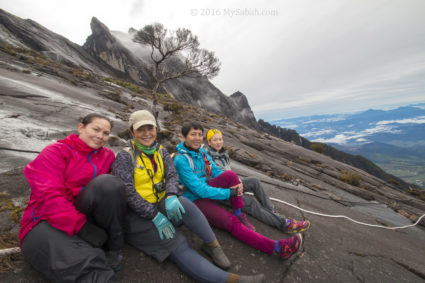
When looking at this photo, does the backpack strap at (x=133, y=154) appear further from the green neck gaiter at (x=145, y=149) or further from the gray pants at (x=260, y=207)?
the gray pants at (x=260, y=207)

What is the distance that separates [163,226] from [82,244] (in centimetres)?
94

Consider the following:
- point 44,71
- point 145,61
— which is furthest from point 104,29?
point 44,71

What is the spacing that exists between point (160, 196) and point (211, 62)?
1576cm

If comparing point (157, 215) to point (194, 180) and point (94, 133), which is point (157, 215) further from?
point (94, 133)

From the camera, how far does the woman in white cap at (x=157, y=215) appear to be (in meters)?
2.32

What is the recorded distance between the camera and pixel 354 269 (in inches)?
123

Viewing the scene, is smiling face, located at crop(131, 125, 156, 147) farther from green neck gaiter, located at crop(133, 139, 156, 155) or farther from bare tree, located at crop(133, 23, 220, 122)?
bare tree, located at crop(133, 23, 220, 122)

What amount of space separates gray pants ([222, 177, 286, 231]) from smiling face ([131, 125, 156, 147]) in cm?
224

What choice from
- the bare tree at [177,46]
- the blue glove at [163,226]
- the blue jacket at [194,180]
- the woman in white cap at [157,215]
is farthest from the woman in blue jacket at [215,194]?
the bare tree at [177,46]

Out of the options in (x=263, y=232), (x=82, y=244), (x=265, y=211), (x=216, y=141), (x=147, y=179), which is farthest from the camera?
(x=216, y=141)

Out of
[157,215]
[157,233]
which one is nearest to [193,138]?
[157,215]

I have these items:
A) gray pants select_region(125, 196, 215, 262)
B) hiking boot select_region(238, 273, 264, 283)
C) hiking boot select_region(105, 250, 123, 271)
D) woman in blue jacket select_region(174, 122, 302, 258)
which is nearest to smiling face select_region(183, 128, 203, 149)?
woman in blue jacket select_region(174, 122, 302, 258)

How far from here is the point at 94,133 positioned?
2.54 meters

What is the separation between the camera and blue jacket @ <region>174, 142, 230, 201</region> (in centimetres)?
319
